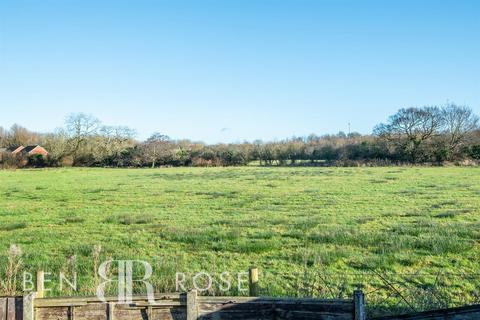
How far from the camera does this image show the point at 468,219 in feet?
51.5

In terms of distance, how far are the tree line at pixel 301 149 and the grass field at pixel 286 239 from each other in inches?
1857

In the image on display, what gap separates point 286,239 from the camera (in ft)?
41.9

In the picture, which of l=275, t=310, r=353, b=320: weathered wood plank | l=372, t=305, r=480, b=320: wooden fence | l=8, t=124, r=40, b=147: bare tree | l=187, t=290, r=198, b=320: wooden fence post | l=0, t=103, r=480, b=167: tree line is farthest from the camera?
l=8, t=124, r=40, b=147: bare tree

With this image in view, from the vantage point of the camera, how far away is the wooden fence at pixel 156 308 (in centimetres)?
438

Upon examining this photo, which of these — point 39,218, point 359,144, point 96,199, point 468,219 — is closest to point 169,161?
point 359,144

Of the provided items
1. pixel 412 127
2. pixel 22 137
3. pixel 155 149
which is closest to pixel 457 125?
pixel 412 127

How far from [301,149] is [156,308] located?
74527 millimetres

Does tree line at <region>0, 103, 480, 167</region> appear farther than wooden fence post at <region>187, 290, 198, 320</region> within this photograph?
Yes

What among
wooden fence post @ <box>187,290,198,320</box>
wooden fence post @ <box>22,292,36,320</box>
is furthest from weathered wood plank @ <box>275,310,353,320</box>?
wooden fence post @ <box>22,292,36,320</box>

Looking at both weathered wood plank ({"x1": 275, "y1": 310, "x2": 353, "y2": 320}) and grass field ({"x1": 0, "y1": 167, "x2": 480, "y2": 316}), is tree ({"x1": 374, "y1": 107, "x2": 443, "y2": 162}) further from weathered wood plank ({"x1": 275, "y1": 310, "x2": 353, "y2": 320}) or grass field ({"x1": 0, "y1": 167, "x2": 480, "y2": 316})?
weathered wood plank ({"x1": 275, "y1": 310, "x2": 353, "y2": 320})

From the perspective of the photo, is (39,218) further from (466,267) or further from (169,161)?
(169,161)

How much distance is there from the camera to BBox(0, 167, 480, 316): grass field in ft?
27.8

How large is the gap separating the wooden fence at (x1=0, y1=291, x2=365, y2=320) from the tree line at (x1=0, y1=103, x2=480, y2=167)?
62342 mm

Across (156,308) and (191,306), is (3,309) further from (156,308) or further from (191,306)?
(191,306)
